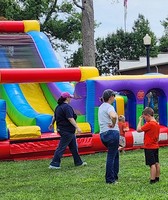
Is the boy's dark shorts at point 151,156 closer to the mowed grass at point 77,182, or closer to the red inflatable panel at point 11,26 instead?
the mowed grass at point 77,182

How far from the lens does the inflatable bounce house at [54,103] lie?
1016 centimetres

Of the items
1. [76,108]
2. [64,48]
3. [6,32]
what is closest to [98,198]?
[76,108]

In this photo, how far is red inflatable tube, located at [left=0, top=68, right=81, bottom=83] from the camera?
1062 cm

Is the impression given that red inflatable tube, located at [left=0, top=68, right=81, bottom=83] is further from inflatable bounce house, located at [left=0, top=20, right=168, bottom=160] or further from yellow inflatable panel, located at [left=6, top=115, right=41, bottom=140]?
yellow inflatable panel, located at [left=6, top=115, right=41, bottom=140]

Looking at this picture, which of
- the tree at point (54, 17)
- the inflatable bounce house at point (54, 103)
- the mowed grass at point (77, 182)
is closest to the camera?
the mowed grass at point (77, 182)

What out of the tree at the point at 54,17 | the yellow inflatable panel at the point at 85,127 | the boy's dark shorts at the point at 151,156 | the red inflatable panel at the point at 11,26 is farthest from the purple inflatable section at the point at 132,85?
the tree at the point at 54,17

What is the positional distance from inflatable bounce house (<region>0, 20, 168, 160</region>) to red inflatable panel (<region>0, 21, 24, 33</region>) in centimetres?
147

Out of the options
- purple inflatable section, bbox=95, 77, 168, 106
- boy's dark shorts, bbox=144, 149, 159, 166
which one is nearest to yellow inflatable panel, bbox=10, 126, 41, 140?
purple inflatable section, bbox=95, 77, 168, 106

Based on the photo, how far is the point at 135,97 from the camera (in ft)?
37.9

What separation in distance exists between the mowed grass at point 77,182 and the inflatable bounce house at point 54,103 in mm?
497

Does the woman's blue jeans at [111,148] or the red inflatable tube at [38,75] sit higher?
the red inflatable tube at [38,75]

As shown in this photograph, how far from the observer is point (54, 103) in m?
13.5

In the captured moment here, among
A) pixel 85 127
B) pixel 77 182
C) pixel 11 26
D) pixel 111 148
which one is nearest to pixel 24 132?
pixel 85 127

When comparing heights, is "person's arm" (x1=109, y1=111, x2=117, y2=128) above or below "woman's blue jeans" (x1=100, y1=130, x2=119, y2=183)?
above
